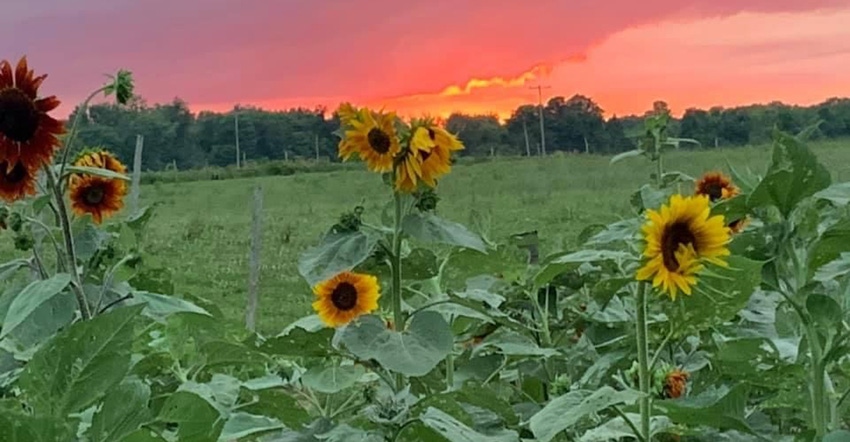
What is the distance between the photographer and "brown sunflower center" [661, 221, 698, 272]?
820mm

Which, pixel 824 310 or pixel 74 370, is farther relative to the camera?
pixel 824 310

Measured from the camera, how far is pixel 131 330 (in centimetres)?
54

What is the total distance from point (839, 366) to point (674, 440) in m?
0.18

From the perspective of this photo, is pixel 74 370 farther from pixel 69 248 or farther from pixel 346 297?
pixel 346 297

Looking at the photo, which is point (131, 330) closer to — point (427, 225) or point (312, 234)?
point (427, 225)

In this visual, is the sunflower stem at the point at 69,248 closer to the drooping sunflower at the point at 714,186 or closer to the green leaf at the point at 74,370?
the green leaf at the point at 74,370

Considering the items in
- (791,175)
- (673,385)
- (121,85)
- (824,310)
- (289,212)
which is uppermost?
(121,85)

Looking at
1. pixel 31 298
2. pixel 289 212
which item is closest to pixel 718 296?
pixel 31 298

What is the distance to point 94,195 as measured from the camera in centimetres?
123

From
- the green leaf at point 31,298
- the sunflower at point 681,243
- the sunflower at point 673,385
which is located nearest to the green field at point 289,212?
the sunflower at point 673,385

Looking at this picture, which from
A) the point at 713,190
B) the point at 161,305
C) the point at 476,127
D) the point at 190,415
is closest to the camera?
the point at 190,415

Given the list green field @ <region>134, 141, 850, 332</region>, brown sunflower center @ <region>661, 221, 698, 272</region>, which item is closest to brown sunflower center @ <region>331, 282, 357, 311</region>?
brown sunflower center @ <region>661, 221, 698, 272</region>

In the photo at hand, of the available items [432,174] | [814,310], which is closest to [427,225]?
[432,174]

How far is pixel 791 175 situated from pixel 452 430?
0.32 meters
